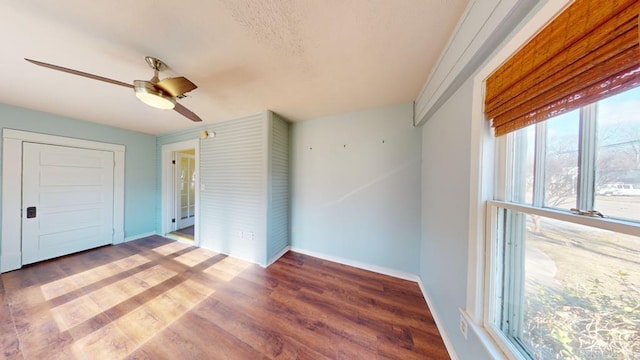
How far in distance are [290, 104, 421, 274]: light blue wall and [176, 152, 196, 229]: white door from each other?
2.97m

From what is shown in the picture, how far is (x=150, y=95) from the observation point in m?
1.42

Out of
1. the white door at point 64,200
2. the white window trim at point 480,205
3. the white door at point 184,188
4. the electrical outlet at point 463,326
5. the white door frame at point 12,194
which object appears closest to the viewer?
the white window trim at point 480,205

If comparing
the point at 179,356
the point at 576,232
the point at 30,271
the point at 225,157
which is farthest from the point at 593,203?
the point at 30,271

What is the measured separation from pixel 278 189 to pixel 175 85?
1753 mm

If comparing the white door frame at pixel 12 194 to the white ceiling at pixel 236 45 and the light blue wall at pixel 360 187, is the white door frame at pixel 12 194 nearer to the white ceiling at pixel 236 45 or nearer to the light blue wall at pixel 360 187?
the white ceiling at pixel 236 45

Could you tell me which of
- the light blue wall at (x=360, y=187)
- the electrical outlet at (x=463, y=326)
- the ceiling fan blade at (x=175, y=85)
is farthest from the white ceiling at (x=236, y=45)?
the electrical outlet at (x=463, y=326)

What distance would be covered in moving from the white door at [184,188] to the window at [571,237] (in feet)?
17.2

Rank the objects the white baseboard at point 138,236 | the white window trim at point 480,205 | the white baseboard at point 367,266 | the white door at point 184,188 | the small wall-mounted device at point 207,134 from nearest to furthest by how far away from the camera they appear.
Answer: the white window trim at point 480,205
the white baseboard at point 367,266
the small wall-mounted device at point 207,134
the white baseboard at point 138,236
the white door at point 184,188

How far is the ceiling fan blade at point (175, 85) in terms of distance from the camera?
4.51 feet

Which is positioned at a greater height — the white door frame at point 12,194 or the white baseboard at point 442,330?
the white door frame at point 12,194

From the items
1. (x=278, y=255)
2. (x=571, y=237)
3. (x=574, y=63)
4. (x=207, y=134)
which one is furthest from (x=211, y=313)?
(x=574, y=63)

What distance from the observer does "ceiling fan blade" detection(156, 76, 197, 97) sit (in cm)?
138

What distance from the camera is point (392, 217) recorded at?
2.38 meters

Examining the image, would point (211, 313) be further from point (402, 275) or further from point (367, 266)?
point (402, 275)
